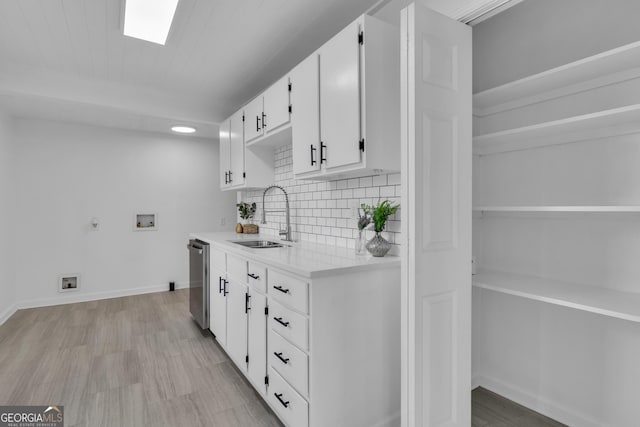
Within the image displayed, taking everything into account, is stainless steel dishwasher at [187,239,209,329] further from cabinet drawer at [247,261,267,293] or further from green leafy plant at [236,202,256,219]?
cabinet drawer at [247,261,267,293]

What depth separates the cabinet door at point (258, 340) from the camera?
196cm

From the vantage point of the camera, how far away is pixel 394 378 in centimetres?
178

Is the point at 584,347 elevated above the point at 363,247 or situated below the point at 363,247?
below

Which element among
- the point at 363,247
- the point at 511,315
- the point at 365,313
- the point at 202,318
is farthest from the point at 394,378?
the point at 202,318

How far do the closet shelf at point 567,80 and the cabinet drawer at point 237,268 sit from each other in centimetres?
179

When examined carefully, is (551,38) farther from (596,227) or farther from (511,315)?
(511,315)

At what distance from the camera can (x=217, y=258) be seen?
9.25ft

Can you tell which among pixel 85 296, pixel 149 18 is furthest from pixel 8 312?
pixel 149 18

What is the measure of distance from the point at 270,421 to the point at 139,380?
3.56 ft

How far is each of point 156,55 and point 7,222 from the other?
106 inches

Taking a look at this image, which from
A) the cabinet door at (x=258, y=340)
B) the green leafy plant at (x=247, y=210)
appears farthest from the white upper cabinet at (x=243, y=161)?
the cabinet door at (x=258, y=340)

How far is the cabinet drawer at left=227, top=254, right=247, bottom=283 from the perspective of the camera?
7.38 ft

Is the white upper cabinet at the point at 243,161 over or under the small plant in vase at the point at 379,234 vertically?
over

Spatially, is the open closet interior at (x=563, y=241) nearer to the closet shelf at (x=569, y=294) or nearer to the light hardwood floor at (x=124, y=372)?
the closet shelf at (x=569, y=294)
